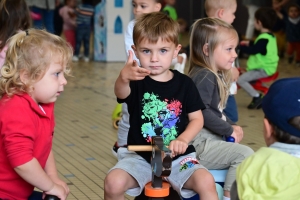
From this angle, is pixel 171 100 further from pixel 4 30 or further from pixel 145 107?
pixel 4 30

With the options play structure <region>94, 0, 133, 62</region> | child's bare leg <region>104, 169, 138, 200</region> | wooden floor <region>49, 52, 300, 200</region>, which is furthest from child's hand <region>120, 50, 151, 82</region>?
play structure <region>94, 0, 133, 62</region>

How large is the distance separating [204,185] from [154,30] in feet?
2.42

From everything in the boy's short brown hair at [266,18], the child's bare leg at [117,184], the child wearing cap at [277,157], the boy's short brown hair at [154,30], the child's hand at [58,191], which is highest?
the boy's short brown hair at [154,30]

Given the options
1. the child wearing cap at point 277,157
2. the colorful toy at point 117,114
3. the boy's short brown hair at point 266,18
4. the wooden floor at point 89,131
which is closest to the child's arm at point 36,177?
the child wearing cap at point 277,157

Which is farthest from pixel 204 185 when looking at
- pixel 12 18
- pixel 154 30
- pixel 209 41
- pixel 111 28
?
pixel 111 28

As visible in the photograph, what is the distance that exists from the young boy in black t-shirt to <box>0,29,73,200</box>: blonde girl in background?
384 mm

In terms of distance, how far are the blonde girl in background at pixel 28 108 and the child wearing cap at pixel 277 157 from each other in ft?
2.55

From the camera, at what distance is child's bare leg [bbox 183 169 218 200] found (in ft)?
8.36

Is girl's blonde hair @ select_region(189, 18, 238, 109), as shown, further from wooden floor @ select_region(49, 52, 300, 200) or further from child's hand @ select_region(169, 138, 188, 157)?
wooden floor @ select_region(49, 52, 300, 200)

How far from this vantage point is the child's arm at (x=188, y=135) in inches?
99.1

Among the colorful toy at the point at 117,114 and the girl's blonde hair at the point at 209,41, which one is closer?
the girl's blonde hair at the point at 209,41

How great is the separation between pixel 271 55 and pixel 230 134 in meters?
3.52

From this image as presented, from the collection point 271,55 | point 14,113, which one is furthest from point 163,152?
point 271,55

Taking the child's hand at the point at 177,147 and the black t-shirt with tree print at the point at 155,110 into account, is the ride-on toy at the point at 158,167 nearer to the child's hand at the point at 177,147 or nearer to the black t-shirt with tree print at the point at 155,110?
the child's hand at the point at 177,147
